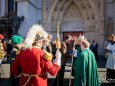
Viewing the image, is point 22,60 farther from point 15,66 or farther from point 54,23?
point 54,23

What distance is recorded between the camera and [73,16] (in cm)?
2505

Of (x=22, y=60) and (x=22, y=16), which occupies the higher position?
(x=22, y=16)

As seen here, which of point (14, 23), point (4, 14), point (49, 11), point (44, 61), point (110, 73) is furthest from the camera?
point (4, 14)

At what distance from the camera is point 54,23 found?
81.0 feet

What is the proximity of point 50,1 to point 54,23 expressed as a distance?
2191 mm

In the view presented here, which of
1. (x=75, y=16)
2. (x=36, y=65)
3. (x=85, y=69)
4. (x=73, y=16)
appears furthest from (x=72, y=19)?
(x=36, y=65)

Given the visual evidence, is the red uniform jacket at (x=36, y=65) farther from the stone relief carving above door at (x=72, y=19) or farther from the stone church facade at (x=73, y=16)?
the stone relief carving above door at (x=72, y=19)

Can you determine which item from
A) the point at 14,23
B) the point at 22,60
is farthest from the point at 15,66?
the point at 14,23

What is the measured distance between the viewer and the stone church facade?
73.5 feet

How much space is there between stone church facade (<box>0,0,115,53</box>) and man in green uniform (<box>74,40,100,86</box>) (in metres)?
16.6

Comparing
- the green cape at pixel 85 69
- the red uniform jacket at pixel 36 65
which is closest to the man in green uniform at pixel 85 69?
the green cape at pixel 85 69

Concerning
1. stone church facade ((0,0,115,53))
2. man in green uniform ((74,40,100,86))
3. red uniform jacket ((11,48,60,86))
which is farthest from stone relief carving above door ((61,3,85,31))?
red uniform jacket ((11,48,60,86))

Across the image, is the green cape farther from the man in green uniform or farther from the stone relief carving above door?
the stone relief carving above door

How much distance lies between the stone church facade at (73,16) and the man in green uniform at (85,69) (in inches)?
654
